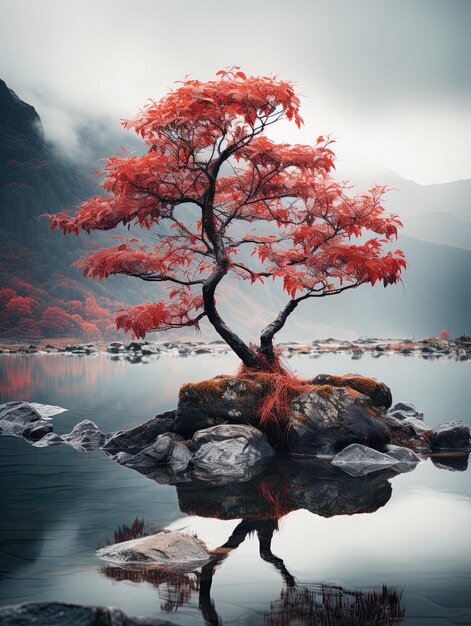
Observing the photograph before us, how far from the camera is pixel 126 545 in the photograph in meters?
6.50

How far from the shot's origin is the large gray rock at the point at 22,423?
47.8 ft

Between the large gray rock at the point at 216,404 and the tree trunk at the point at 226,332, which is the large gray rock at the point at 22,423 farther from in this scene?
the tree trunk at the point at 226,332

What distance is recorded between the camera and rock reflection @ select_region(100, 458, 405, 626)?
16.8ft

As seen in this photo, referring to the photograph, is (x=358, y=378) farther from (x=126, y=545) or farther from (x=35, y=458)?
(x=126, y=545)

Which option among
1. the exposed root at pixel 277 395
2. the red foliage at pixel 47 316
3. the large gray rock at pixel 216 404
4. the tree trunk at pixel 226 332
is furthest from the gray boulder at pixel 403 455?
the red foliage at pixel 47 316

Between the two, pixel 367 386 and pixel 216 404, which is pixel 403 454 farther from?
pixel 216 404

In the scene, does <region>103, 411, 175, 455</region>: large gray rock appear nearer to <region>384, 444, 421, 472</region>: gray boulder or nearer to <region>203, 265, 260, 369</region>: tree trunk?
<region>203, 265, 260, 369</region>: tree trunk

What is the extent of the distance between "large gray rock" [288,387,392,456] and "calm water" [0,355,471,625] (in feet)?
3.64

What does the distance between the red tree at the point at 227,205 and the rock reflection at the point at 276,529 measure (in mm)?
3459

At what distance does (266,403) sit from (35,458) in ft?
15.9

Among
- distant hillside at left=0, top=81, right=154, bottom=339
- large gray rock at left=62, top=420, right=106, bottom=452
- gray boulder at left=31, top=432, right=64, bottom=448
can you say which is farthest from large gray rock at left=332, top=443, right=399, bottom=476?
distant hillside at left=0, top=81, right=154, bottom=339

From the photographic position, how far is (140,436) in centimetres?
1333

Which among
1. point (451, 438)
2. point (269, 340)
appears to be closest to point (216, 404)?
point (269, 340)

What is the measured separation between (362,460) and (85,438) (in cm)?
635
